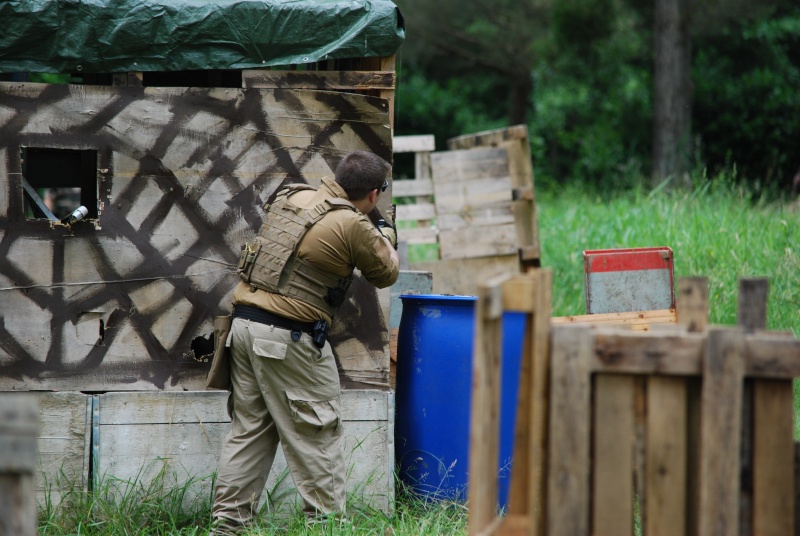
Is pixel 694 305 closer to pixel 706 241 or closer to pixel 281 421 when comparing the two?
pixel 281 421

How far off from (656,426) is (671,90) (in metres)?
13.7

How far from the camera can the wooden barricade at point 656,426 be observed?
2.56 metres

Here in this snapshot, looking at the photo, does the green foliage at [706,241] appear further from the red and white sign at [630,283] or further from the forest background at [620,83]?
the forest background at [620,83]

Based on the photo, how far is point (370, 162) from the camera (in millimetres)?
4316

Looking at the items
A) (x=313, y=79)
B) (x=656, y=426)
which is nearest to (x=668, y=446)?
(x=656, y=426)

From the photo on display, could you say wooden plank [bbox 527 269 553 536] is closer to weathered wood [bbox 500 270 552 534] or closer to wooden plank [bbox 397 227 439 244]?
weathered wood [bbox 500 270 552 534]

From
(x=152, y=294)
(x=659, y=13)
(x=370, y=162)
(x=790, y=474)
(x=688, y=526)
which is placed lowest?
(x=688, y=526)

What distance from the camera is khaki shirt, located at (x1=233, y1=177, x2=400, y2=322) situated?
416 cm

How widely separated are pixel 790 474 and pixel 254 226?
2.99 meters

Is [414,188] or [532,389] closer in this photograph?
[532,389]

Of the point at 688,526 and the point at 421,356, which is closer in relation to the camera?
the point at 688,526

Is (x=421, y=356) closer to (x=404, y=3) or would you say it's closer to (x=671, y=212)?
(x=671, y=212)

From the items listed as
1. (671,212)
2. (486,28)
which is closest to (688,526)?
(671,212)

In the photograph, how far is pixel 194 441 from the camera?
464 cm
